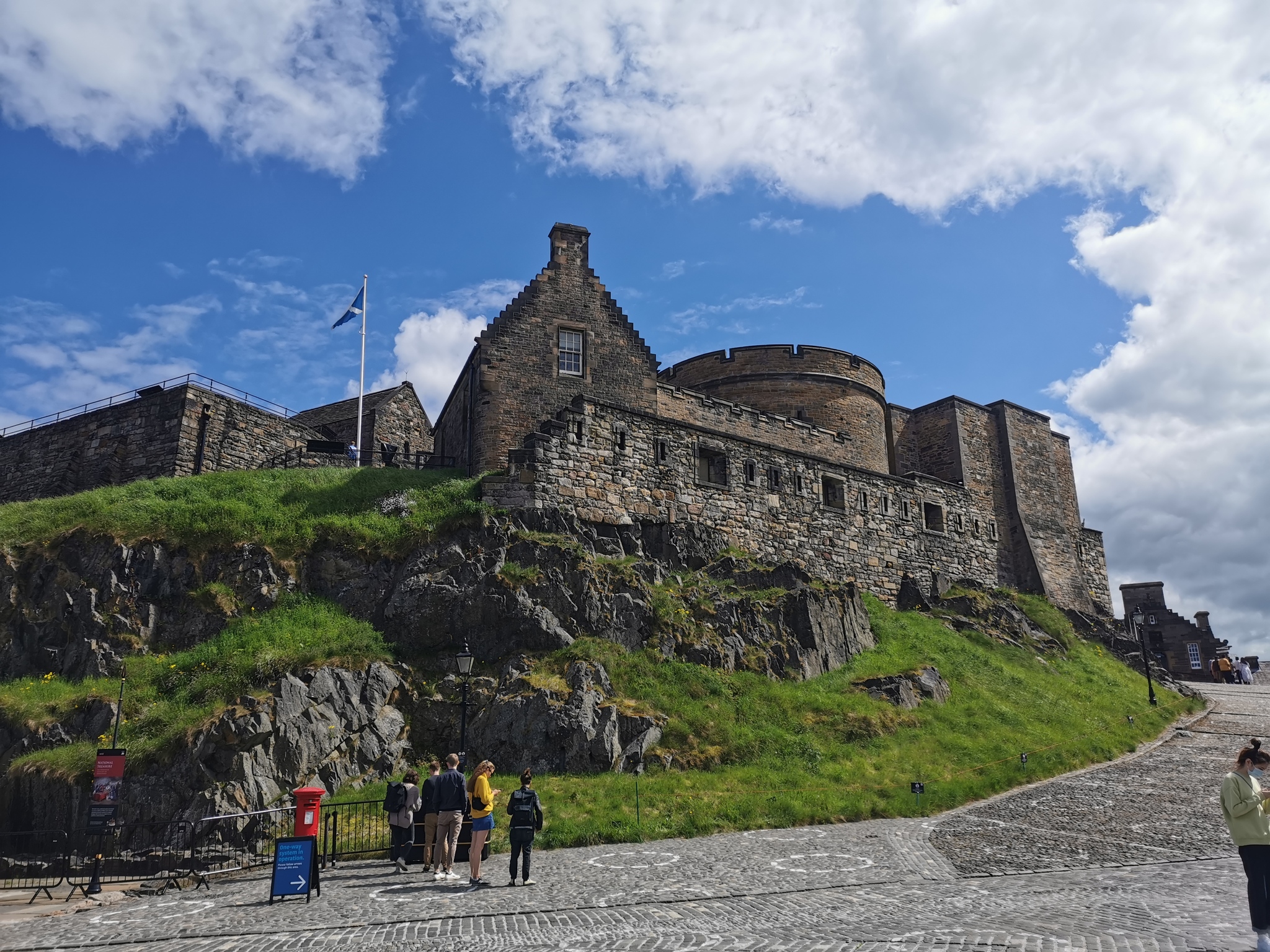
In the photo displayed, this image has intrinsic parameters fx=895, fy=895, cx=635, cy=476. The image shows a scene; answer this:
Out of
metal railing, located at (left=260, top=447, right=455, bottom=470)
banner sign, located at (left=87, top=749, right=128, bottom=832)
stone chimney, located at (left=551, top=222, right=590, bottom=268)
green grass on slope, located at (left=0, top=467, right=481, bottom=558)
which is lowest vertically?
banner sign, located at (left=87, top=749, right=128, bottom=832)

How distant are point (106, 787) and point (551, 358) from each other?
54.7 ft

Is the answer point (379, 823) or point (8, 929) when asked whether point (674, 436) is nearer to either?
point (379, 823)

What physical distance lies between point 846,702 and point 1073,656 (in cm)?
1429

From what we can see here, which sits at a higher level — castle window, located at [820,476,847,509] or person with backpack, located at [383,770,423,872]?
castle window, located at [820,476,847,509]

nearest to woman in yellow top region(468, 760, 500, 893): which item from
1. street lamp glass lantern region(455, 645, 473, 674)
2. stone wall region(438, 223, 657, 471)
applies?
street lamp glass lantern region(455, 645, 473, 674)

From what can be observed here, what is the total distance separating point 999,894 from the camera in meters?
10.7

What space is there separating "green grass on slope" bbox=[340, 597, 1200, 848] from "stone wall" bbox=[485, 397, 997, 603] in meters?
3.37

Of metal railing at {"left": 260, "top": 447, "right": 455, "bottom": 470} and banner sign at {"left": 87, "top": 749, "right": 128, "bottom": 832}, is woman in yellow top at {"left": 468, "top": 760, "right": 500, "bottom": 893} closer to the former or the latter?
banner sign at {"left": 87, "top": 749, "right": 128, "bottom": 832}

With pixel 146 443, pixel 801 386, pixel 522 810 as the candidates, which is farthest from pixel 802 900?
pixel 146 443

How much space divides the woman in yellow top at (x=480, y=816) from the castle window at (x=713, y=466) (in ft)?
51.8

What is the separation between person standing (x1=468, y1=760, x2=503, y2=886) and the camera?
39.9 ft

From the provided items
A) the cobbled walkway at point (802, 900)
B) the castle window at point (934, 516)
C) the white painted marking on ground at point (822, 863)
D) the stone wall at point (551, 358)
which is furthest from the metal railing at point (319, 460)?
the white painted marking on ground at point (822, 863)

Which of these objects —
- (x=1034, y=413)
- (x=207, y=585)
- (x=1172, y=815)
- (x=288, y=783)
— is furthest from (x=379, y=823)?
(x=1034, y=413)

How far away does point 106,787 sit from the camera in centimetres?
1395
